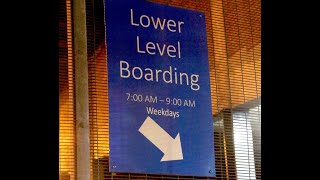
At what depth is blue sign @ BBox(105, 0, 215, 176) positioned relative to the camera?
5.29 metres

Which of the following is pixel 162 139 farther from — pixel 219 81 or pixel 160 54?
pixel 219 81

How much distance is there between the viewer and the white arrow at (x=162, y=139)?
535 centimetres

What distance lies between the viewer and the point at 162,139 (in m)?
5.38

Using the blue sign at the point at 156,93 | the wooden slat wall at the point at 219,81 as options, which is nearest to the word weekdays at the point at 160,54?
the blue sign at the point at 156,93

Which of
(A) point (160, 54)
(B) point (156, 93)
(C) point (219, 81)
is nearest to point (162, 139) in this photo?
(B) point (156, 93)

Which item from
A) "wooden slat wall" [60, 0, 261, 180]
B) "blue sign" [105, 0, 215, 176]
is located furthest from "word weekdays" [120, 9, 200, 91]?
"wooden slat wall" [60, 0, 261, 180]

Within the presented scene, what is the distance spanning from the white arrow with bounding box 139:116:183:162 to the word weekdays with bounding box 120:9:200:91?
0.34 meters

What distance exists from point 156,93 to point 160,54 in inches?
12.3

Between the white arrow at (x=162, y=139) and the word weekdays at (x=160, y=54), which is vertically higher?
the word weekdays at (x=160, y=54)

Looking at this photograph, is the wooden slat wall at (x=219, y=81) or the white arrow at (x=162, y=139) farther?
the wooden slat wall at (x=219, y=81)

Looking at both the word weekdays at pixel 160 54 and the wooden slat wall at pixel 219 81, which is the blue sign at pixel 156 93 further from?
the wooden slat wall at pixel 219 81
